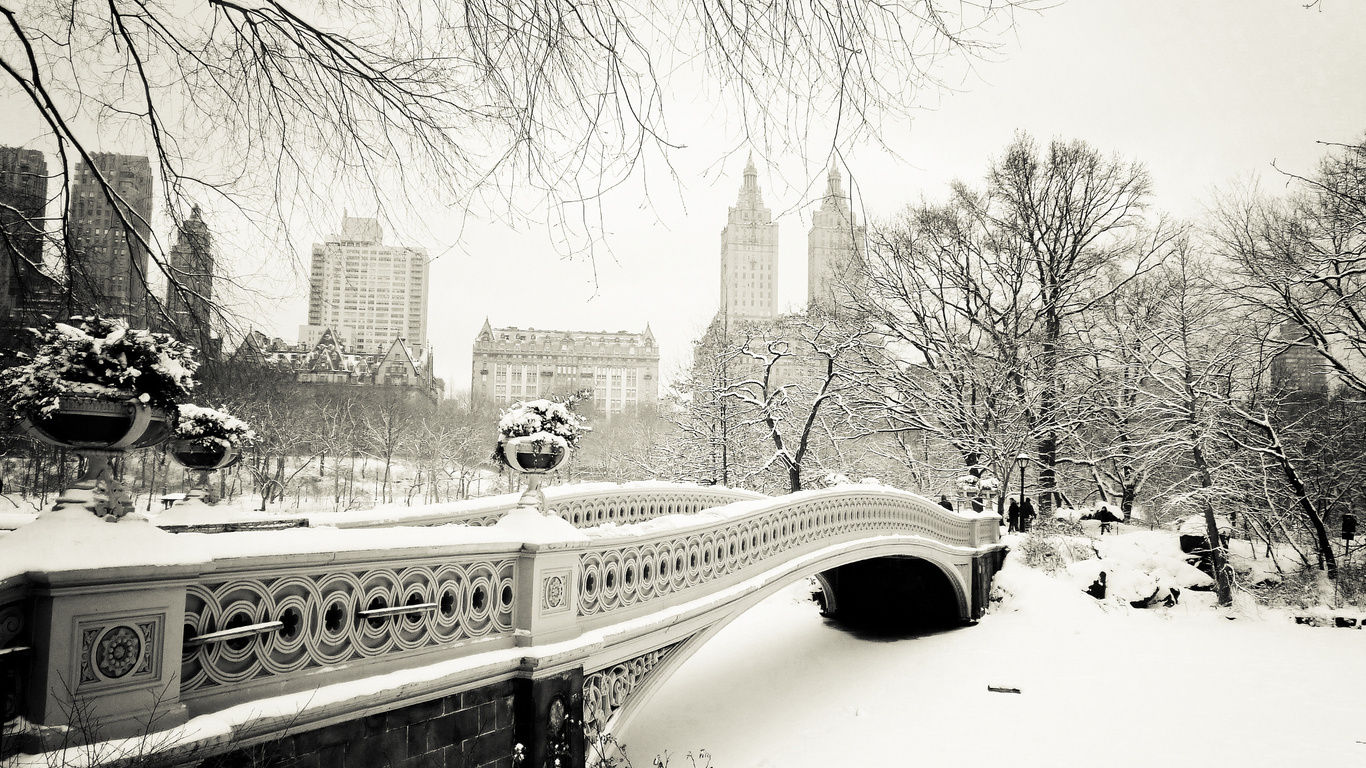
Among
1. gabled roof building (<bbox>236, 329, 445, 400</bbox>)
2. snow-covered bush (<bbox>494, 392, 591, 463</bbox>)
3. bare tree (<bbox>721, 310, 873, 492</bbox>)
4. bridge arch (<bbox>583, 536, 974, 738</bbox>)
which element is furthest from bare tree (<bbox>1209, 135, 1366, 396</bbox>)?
gabled roof building (<bbox>236, 329, 445, 400</bbox>)

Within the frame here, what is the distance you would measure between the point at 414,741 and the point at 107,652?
1770mm

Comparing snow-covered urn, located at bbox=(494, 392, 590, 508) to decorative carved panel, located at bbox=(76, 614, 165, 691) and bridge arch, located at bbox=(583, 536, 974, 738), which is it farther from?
decorative carved panel, located at bbox=(76, 614, 165, 691)

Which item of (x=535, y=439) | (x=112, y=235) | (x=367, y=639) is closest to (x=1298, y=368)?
(x=535, y=439)

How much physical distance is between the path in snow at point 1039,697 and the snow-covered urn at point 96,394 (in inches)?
317

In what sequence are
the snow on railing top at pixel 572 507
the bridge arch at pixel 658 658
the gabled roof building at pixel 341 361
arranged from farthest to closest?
the snow on railing top at pixel 572 507, the bridge arch at pixel 658 658, the gabled roof building at pixel 341 361

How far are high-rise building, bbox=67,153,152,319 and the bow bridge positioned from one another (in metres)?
1.97

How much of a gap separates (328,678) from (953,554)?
47.9ft

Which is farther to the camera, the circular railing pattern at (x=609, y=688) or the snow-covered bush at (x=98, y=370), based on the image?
the circular railing pattern at (x=609, y=688)

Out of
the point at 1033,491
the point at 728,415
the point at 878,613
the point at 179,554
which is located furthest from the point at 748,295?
the point at 179,554

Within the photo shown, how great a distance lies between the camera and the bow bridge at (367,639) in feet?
8.89

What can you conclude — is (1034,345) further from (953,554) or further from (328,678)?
(328,678)

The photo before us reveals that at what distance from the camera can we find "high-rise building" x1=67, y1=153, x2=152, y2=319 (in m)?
4.14

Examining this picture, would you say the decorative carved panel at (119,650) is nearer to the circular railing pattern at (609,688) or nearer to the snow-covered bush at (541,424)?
the snow-covered bush at (541,424)

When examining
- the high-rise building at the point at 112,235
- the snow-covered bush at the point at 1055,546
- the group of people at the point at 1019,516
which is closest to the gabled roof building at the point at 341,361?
the high-rise building at the point at 112,235
